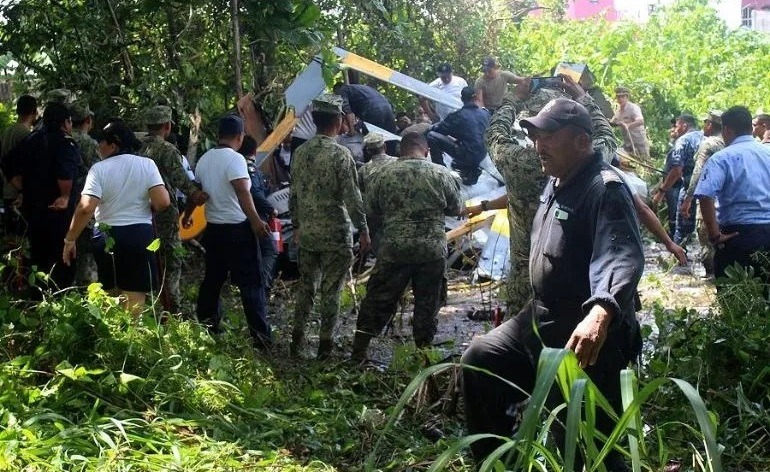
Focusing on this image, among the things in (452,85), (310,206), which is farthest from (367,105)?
(310,206)

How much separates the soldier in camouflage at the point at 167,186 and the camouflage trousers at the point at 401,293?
1.50 metres

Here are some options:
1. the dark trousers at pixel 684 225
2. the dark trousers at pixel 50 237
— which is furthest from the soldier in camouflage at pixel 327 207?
the dark trousers at pixel 684 225

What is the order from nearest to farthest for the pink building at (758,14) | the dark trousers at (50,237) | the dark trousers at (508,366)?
1. the dark trousers at (508,366)
2. the dark trousers at (50,237)
3. the pink building at (758,14)

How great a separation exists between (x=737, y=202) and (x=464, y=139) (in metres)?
5.50

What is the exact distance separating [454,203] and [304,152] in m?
1.16

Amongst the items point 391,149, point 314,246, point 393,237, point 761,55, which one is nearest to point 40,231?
point 314,246

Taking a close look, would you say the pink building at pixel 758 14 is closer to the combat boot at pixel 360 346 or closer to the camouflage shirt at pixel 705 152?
the camouflage shirt at pixel 705 152

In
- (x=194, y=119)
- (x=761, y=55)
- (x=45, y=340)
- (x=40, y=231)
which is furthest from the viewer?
(x=761, y=55)

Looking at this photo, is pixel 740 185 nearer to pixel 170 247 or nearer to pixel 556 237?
pixel 556 237

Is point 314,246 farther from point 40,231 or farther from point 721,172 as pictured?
point 721,172

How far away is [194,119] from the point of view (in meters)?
10.6

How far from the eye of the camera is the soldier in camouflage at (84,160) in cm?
879

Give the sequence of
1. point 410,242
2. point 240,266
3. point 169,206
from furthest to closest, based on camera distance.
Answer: point 169,206
point 240,266
point 410,242

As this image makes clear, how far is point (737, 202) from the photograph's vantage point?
24.7 feet
